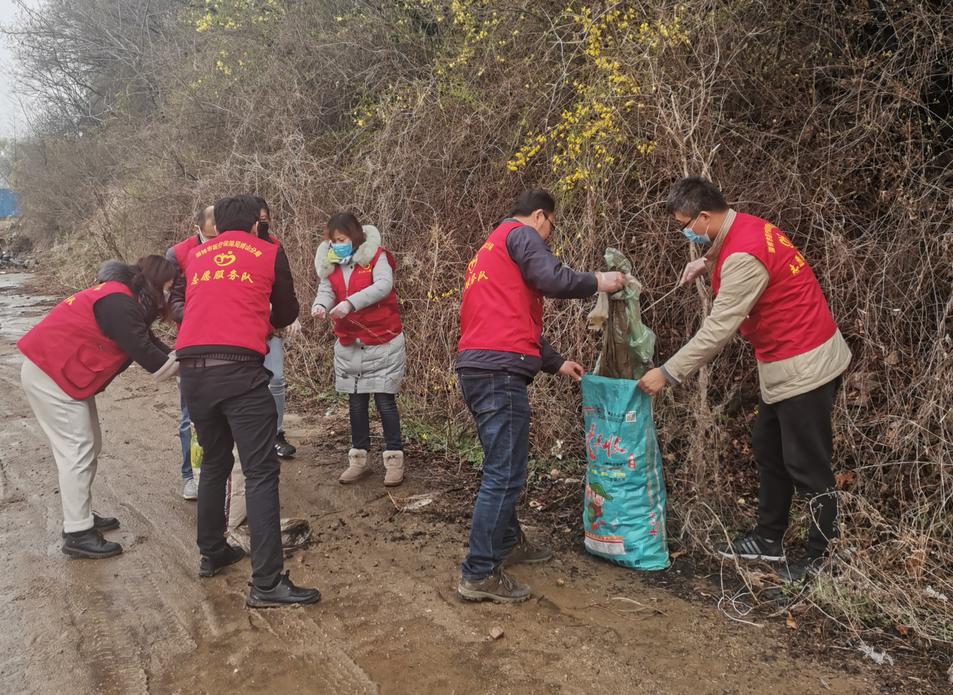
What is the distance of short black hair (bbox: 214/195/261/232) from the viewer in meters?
3.40

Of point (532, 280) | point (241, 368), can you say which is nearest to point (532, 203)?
point (532, 280)

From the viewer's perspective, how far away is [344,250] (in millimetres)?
4570

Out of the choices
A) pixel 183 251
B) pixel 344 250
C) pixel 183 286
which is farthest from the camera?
pixel 183 251

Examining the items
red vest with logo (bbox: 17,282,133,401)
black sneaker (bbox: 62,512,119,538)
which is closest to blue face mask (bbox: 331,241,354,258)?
red vest with logo (bbox: 17,282,133,401)

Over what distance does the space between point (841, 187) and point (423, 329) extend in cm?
331

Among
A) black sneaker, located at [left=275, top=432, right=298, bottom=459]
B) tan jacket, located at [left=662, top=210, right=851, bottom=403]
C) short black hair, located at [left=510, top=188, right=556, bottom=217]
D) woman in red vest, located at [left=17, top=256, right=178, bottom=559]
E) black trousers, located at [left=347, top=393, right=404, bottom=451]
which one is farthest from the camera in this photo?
black sneaker, located at [left=275, top=432, right=298, bottom=459]

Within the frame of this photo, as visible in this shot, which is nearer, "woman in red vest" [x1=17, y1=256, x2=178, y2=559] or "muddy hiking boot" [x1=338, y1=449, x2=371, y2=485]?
"woman in red vest" [x1=17, y1=256, x2=178, y2=559]

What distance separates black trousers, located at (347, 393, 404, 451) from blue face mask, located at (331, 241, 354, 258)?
936 millimetres

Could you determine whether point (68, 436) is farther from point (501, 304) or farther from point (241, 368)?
point (501, 304)

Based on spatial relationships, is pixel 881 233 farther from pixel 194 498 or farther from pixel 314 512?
pixel 194 498

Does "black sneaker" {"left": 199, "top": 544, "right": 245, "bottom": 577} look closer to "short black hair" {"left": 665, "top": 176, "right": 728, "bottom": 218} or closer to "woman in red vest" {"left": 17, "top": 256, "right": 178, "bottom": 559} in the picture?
"woman in red vest" {"left": 17, "top": 256, "right": 178, "bottom": 559}

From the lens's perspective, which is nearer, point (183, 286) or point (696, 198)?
point (696, 198)

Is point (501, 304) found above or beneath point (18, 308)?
above

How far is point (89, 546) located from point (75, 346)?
110cm
